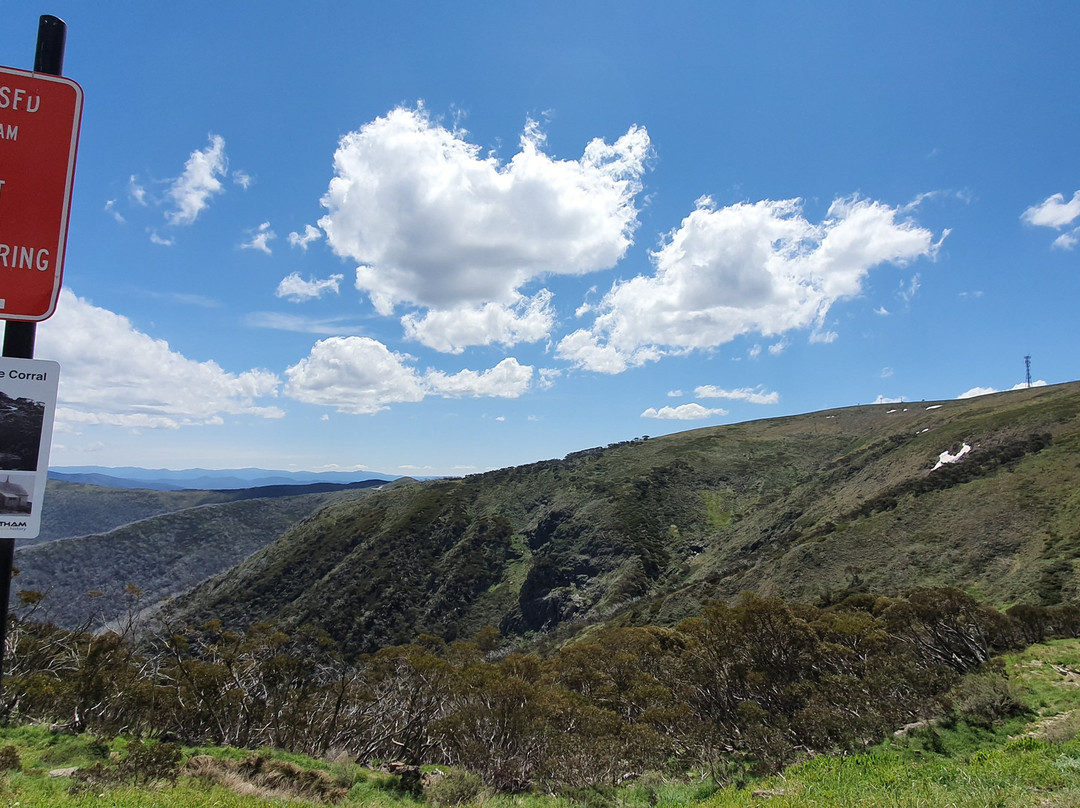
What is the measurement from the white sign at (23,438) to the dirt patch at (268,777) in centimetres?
1191

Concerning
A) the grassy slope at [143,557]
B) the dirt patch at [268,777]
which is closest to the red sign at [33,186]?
the dirt patch at [268,777]

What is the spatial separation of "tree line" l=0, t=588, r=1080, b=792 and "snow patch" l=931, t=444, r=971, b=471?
3962 cm

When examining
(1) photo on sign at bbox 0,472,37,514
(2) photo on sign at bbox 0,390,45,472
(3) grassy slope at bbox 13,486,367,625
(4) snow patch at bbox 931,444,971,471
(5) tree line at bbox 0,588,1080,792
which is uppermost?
(4) snow patch at bbox 931,444,971,471

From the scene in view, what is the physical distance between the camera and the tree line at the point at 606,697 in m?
16.7

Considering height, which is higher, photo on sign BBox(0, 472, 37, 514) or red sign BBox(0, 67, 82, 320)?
red sign BBox(0, 67, 82, 320)

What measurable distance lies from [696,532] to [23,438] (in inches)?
3324

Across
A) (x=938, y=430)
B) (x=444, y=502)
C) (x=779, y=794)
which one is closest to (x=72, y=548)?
(x=444, y=502)

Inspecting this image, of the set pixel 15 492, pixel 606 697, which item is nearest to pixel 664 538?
pixel 606 697

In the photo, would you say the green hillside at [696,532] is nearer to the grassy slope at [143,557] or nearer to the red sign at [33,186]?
the grassy slope at [143,557]

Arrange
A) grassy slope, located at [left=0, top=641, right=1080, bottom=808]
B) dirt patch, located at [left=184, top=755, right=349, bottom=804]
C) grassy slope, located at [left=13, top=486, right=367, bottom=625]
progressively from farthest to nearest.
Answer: grassy slope, located at [left=13, top=486, right=367, bottom=625], dirt patch, located at [left=184, top=755, right=349, bottom=804], grassy slope, located at [left=0, top=641, right=1080, bottom=808]

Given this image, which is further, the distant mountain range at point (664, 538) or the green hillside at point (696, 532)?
the distant mountain range at point (664, 538)

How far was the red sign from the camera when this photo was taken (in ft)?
10.2

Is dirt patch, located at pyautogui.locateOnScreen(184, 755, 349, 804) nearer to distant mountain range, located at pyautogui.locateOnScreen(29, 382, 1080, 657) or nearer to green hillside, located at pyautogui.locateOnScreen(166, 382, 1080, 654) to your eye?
green hillside, located at pyautogui.locateOnScreen(166, 382, 1080, 654)

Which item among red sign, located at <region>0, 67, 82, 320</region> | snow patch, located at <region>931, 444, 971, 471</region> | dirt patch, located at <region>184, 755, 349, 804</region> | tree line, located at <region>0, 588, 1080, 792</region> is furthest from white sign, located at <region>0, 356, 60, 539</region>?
snow patch, located at <region>931, 444, 971, 471</region>
